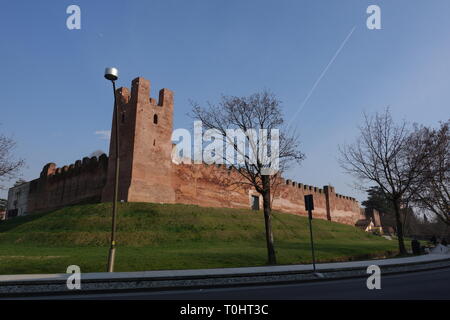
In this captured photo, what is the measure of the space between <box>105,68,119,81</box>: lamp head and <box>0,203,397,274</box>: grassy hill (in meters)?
7.51

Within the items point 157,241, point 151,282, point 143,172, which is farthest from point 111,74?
point 143,172

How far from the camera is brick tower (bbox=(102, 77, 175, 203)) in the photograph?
1160 inches

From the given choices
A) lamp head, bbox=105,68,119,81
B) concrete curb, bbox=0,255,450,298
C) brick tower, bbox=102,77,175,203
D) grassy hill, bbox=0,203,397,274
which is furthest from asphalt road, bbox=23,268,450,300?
brick tower, bbox=102,77,175,203

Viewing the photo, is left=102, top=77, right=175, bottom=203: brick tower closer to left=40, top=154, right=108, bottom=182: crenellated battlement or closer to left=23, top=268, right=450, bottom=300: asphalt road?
left=40, top=154, right=108, bottom=182: crenellated battlement

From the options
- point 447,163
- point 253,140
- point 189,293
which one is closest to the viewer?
point 189,293

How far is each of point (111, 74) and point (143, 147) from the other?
20542mm

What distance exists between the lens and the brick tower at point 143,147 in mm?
29453

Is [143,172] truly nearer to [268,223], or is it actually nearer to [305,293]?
[268,223]

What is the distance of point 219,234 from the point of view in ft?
82.7

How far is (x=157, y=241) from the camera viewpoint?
869 inches
